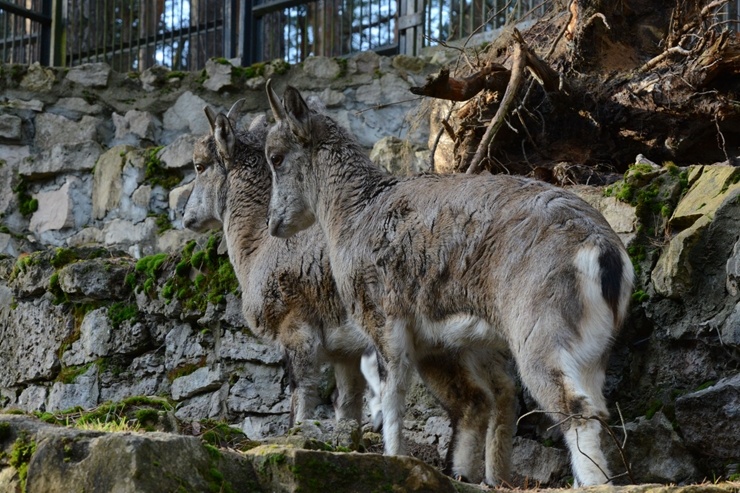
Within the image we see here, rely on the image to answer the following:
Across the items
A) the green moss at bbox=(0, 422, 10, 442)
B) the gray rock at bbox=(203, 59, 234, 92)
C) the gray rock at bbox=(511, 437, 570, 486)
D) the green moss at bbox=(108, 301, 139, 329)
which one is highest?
the gray rock at bbox=(203, 59, 234, 92)

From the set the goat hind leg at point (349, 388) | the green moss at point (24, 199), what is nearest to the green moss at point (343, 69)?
the green moss at point (24, 199)

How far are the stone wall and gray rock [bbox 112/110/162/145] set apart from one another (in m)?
0.02

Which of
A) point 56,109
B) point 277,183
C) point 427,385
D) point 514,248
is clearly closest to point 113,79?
point 56,109

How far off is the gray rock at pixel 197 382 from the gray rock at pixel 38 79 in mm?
4908

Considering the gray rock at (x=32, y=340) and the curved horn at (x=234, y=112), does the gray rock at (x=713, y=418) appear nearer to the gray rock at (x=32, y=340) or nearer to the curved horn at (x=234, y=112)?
the curved horn at (x=234, y=112)

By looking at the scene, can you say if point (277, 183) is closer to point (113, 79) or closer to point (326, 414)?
point (326, 414)

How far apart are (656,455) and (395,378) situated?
1.65 metres

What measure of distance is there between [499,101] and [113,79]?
5.11m

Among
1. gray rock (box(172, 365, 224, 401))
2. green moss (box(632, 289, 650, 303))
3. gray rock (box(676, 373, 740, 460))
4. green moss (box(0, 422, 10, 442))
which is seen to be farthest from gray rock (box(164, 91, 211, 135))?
green moss (box(0, 422, 10, 442))

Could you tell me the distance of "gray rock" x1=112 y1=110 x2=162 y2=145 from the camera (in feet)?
41.6

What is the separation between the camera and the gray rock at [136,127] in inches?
499

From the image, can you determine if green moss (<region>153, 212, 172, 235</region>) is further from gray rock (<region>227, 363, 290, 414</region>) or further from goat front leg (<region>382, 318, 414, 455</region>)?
goat front leg (<region>382, 318, 414, 455</region>)

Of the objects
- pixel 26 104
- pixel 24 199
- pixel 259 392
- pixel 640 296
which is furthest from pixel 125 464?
pixel 26 104

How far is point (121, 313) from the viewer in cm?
991
